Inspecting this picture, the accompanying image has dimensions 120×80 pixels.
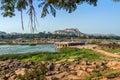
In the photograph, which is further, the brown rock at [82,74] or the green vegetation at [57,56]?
the green vegetation at [57,56]

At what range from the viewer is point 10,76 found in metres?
26.7

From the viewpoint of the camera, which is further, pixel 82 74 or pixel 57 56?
pixel 57 56

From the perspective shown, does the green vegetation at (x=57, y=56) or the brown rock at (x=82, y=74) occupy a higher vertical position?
the brown rock at (x=82, y=74)

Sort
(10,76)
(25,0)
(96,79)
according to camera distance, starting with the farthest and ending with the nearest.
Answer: (10,76)
(96,79)
(25,0)

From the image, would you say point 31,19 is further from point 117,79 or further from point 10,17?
point 117,79

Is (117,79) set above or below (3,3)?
below

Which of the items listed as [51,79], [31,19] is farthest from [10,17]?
[51,79]

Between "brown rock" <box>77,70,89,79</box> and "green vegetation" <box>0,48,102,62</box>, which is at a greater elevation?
"brown rock" <box>77,70,89,79</box>

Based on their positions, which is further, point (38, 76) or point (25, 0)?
point (38, 76)

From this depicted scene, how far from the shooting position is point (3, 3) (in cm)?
1351

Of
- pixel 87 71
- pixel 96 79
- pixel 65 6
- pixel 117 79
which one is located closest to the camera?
pixel 65 6

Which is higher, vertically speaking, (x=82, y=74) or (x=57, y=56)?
(x=82, y=74)

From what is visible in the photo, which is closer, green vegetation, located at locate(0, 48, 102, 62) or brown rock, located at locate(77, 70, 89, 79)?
brown rock, located at locate(77, 70, 89, 79)

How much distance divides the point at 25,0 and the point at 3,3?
0.85 meters
